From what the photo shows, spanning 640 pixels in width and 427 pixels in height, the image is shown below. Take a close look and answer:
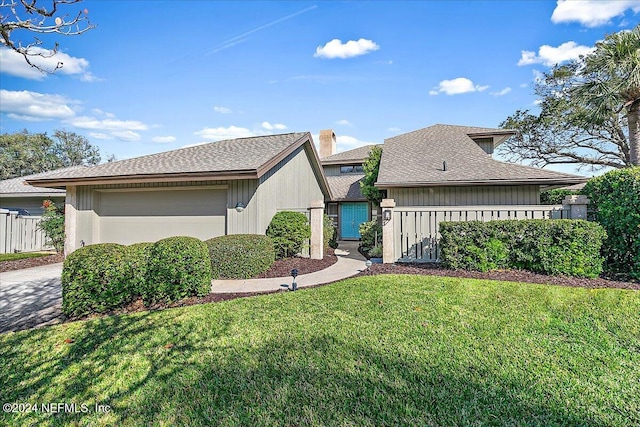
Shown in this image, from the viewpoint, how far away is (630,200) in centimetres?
592

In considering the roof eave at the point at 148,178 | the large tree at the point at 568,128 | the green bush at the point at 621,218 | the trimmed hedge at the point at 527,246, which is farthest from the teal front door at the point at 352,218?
the green bush at the point at 621,218

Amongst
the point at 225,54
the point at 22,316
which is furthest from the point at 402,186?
the point at 22,316

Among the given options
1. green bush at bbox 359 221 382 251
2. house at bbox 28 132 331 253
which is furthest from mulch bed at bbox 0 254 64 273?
green bush at bbox 359 221 382 251

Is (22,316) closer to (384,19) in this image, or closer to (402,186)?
(402,186)

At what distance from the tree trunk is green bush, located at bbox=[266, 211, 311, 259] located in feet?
47.4

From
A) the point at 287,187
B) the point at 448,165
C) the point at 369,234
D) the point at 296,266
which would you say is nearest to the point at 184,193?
the point at 287,187

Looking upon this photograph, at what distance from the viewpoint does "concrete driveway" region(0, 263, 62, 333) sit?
4.93 m

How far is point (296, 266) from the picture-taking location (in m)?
8.79

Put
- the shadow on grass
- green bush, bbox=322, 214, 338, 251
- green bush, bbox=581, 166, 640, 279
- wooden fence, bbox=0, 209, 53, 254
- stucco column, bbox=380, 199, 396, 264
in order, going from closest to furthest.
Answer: the shadow on grass → green bush, bbox=581, 166, 640, 279 → stucco column, bbox=380, 199, 396, 264 → wooden fence, bbox=0, 209, 53, 254 → green bush, bbox=322, 214, 338, 251

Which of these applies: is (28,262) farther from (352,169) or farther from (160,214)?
(352,169)

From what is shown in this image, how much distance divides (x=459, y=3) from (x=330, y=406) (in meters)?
11.2

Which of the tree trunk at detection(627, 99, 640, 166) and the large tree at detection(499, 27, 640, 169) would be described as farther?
the large tree at detection(499, 27, 640, 169)

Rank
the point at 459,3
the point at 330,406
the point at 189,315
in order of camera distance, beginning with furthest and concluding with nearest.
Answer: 1. the point at 459,3
2. the point at 189,315
3. the point at 330,406

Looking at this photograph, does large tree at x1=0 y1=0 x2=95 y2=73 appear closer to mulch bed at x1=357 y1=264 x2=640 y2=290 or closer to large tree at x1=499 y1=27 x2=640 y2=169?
mulch bed at x1=357 y1=264 x2=640 y2=290
